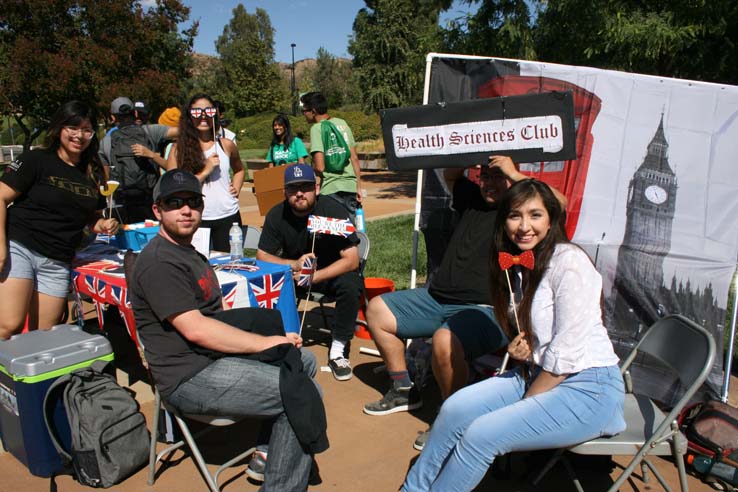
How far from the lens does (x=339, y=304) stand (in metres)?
4.12

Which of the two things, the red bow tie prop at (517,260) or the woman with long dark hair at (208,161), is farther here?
the woman with long dark hair at (208,161)

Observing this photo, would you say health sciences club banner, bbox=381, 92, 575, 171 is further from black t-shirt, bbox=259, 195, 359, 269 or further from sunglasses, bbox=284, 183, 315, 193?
black t-shirt, bbox=259, 195, 359, 269

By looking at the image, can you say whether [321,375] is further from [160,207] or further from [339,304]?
[160,207]

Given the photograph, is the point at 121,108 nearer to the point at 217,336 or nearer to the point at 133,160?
the point at 133,160

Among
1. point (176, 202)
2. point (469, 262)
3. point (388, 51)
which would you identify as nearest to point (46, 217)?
point (176, 202)

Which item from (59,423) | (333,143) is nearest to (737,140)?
(333,143)

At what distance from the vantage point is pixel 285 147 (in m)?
6.82

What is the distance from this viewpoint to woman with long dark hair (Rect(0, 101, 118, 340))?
3.17 m

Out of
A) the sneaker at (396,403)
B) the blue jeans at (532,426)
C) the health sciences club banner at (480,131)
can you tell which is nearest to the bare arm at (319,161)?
the health sciences club banner at (480,131)

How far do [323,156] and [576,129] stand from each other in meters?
2.64

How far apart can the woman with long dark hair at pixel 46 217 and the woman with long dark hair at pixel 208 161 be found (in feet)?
2.59

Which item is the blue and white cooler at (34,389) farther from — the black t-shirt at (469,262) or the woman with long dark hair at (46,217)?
the black t-shirt at (469,262)

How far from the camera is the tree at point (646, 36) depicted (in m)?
6.81

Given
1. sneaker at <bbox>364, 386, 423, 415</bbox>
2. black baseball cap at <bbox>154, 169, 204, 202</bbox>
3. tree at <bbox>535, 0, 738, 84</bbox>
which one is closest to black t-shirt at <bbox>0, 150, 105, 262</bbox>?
black baseball cap at <bbox>154, 169, 204, 202</bbox>
